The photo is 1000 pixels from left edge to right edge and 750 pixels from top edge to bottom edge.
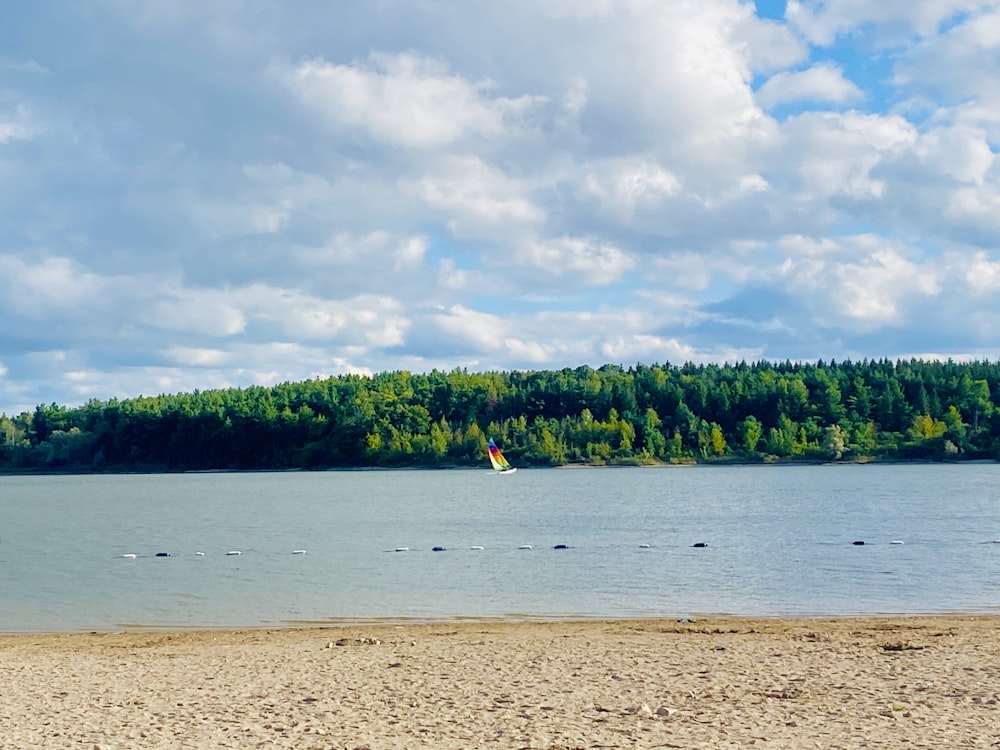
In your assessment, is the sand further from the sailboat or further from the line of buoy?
the sailboat

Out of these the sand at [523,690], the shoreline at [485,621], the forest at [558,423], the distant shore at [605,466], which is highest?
the forest at [558,423]

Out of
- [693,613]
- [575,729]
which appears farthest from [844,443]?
[575,729]

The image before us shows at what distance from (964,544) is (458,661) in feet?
97.1

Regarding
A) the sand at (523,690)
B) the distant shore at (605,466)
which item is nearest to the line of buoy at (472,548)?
the sand at (523,690)

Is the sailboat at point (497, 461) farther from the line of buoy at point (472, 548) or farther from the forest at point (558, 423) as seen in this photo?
the line of buoy at point (472, 548)

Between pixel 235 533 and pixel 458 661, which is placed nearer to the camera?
pixel 458 661

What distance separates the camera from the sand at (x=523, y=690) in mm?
12945

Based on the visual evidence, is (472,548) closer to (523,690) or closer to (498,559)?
(498,559)

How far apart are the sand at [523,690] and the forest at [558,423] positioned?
141399 millimetres

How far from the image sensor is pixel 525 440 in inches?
6614

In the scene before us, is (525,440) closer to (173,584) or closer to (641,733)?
(173,584)

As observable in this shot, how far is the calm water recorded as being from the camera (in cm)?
2859

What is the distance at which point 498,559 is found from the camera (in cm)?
4044

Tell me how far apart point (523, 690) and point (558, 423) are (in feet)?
508
